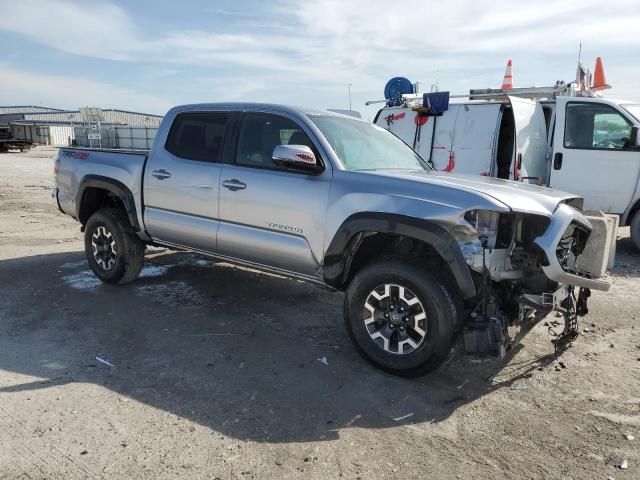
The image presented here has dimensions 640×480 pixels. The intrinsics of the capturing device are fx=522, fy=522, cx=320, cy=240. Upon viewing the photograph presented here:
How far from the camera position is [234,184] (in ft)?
14.9

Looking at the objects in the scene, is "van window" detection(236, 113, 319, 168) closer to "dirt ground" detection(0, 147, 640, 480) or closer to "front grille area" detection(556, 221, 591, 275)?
"dirt ground" detection(0, 147, 640, 480)

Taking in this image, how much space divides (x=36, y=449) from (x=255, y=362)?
5.09 feet

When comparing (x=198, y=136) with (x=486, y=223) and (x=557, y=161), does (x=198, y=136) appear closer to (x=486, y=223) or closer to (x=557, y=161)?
(x=486, y=223)

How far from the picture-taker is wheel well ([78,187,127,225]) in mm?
5840

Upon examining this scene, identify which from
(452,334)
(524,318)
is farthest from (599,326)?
(452,334)

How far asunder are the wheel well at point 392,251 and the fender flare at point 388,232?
2.8 inches

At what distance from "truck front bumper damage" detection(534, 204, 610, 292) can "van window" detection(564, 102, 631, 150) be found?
4668 mm

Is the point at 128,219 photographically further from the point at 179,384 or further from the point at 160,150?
the point at 179,384

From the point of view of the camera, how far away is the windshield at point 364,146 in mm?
4270

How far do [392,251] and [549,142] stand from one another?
5487 mm

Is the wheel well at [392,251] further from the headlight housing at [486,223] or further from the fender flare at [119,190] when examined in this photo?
the fender flare at [119,190]

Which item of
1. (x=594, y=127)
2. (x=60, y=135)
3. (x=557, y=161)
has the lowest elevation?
(x=557, y=161)

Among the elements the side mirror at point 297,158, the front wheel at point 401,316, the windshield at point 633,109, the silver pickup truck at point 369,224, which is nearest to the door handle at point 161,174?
the silver pickup truck at point 369,224

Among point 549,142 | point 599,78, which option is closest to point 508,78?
point 599,78
